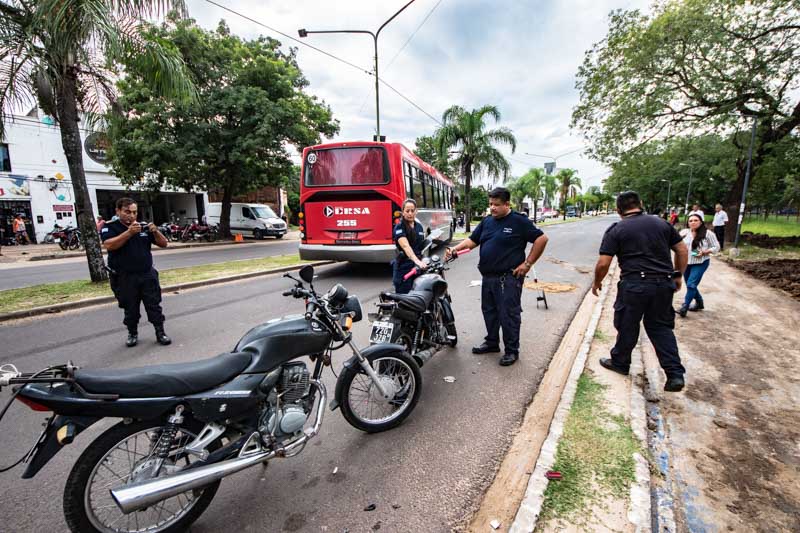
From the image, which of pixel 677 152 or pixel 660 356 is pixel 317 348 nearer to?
pixel 660 356

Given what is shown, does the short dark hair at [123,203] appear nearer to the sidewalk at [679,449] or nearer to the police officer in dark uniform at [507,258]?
the police officer in dark uniform at [507,258]

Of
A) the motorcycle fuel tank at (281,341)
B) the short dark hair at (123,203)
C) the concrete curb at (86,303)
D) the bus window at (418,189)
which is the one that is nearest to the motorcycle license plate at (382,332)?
the motorcycle fuel tank at (281,341)

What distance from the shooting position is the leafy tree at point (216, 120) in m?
16.5

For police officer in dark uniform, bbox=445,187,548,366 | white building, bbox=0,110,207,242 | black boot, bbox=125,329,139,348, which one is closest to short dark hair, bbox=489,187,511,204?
police officer in dark uniform, bbox=445,187,548,366

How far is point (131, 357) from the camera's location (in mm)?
4266

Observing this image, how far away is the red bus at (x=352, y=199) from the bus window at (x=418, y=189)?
4.11 ft

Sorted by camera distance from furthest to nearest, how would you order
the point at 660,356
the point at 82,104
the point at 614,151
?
the point at 614,151 → the point at 82,104 → the point at 660,356

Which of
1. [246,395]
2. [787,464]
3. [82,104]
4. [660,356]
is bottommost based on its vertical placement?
[787,464]

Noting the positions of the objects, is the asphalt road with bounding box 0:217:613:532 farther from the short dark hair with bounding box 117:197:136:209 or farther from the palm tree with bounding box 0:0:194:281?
the palm tree with bounding box 0:0:194:281

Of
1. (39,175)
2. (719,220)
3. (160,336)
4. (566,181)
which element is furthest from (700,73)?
(566,181)

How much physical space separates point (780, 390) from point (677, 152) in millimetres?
18536

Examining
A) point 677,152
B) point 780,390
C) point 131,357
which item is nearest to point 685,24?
point 677,152

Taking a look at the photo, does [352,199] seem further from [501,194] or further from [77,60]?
[77,60]

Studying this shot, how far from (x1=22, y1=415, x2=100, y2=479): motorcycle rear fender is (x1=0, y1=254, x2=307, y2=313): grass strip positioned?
620 centimetres
